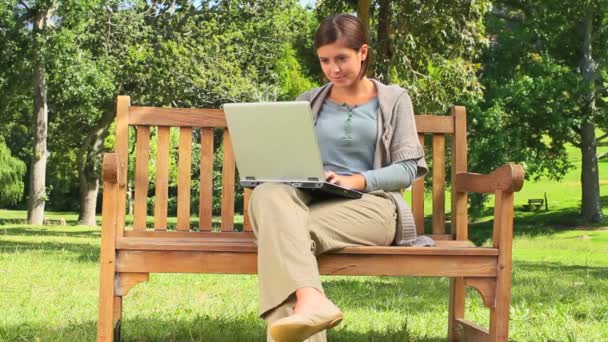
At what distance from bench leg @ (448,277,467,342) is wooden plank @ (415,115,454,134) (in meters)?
0.74

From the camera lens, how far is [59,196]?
1849 inches

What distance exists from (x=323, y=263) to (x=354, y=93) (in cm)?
88

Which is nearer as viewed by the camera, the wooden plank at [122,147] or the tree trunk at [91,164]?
the wooden plank at [122,147]

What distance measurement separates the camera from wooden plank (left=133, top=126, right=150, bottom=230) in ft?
13.3

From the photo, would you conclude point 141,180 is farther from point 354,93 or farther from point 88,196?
point 88,196

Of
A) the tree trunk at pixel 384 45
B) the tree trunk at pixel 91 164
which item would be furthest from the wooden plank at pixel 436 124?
the tree trunk at pixel 91 164

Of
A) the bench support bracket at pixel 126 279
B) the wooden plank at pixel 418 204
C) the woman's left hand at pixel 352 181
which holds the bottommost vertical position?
the bench support bracket at pixel 126 279

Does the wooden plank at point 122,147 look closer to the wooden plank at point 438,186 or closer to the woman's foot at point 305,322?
the woman's foot at point 305,322

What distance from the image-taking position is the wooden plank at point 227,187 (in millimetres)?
4250

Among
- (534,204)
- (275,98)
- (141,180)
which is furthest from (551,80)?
(141,180)

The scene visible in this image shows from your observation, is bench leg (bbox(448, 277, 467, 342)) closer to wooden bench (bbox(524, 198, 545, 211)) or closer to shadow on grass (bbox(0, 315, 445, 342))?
shadow on grass (bbox(0, 315, 445, 342))

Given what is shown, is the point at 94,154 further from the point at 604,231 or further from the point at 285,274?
the point at 285,274

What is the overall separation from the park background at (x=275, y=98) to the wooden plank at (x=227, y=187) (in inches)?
22.6

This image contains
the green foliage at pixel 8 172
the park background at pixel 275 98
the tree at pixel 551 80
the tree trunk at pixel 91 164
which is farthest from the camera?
the green foliage at pixel 8 172
